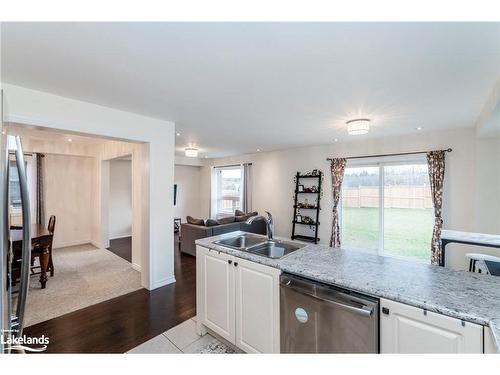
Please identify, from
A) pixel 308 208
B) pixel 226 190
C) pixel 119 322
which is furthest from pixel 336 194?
pixel 119 322

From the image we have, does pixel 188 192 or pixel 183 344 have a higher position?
pixel 188 192

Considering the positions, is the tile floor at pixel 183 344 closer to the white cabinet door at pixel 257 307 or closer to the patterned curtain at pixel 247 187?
the white cabinet door at pixel 257 307

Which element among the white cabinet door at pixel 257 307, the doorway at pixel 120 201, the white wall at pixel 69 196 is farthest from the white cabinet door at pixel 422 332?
the white wall at pixel 69 196

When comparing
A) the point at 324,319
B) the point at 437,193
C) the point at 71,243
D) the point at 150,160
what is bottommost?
the point at 71,243

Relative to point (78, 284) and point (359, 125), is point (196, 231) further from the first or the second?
point (359, 125)

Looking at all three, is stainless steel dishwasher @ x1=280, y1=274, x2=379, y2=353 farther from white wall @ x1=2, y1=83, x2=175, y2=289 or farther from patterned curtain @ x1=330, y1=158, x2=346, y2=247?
patterned curtain @ x1=330, y1=158, x2=346, y2=247

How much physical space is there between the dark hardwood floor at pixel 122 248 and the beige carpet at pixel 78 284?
0.48 feet

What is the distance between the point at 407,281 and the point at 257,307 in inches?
41.7

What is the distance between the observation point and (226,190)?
26.0 ft

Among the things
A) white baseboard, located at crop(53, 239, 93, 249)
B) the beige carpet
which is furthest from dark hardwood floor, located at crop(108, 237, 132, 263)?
white baseboard, located at crop(53, 239, 93, 249)

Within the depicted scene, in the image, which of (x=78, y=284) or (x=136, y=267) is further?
(x=136, y=267)

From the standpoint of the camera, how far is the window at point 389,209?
4289mm

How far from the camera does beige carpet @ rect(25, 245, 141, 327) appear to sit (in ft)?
8.86
